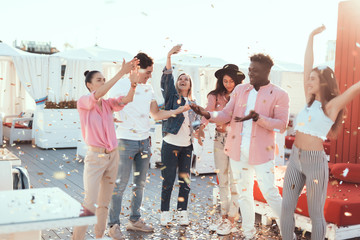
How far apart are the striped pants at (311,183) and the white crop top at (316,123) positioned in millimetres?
143

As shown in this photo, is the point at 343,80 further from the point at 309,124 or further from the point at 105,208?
the point at 105,208

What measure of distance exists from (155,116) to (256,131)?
101 centimetres

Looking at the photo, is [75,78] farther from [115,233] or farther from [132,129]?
[115,233]

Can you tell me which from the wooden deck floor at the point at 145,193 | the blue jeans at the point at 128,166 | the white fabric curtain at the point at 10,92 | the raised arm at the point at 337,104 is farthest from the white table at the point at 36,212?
the white fabric curtain at the point at 10,92

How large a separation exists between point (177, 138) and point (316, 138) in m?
1.56

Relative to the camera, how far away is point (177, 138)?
4.39 metres

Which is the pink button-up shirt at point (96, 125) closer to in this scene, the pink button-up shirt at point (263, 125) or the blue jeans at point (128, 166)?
the blue jeans at point (128, 166)

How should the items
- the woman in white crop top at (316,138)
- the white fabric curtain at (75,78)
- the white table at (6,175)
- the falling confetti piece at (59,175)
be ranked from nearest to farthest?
1. the woman in white crop top at (316,138)
2. the white table at (6,175)
3. the falling confetti piece at (59,175)
4. the white fabric curtain at (75,78)

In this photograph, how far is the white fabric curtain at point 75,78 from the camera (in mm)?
11846

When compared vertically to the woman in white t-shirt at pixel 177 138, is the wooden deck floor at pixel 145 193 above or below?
below

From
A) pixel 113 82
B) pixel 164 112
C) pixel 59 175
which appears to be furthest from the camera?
pixel 59 175

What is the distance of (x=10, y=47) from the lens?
1095 cm

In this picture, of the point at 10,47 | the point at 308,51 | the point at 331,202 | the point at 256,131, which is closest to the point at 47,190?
the point at 256,131

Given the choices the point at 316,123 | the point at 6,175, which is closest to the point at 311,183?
the point at 316,123
